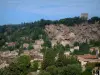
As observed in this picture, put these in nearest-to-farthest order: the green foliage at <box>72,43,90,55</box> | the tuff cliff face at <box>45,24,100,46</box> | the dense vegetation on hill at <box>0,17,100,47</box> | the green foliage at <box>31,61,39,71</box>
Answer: the green foliage at <box>31,61,39,71</box>
the green foliage at <box>72,43,90,55</box>
the tuff cliff face at <box>45,24,100,46</box>
the dense vegetation on hill at <box>0,17,100,47</box>

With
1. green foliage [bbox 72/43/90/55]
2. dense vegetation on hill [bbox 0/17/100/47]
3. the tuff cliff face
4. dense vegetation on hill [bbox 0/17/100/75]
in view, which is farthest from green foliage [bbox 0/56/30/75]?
dense vegetation on hill [bbox 0/17/100/47]

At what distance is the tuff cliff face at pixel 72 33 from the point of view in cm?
3328

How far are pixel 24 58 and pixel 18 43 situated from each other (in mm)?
15001

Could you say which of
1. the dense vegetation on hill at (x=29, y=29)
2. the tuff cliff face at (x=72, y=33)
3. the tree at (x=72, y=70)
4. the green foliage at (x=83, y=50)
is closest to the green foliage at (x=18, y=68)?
the tree at (x=72, y=70)

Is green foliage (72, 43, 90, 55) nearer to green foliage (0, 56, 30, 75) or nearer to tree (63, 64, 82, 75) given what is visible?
green foliage (0, 56, 30, 75)

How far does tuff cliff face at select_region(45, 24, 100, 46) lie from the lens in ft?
109

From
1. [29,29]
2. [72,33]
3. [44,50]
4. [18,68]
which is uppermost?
[29,29]

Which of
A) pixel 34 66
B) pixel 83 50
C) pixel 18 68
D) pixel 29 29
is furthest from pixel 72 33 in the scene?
pixel 18 68

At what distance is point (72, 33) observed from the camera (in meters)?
36.1

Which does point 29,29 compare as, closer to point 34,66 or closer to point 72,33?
point 72,33

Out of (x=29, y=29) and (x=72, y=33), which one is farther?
(x=29, y=29)

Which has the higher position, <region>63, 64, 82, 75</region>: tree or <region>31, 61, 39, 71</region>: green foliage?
<region>63, 64, 82, 75</region>: tree

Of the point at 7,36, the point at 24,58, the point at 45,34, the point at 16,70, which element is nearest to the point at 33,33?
the point at 45,34

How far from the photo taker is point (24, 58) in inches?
724
